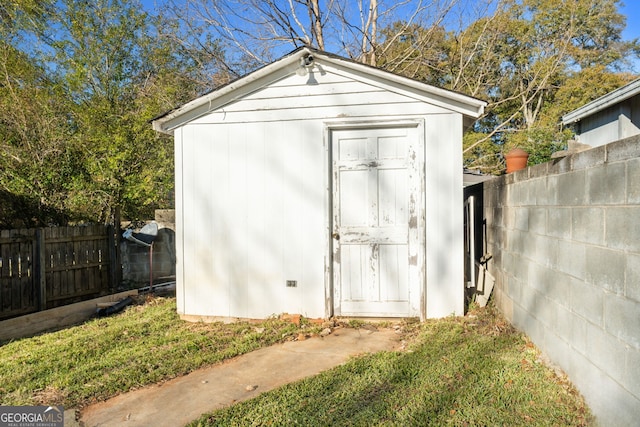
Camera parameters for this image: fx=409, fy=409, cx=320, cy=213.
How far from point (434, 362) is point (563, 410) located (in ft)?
3.55

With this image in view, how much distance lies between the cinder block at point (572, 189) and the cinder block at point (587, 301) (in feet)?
1.80

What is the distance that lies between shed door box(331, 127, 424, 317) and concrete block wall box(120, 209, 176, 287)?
5.53 meters

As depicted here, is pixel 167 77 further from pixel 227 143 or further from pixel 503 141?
pixel 503 141

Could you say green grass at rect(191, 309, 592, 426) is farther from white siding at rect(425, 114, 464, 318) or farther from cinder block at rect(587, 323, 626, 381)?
white siding at rect(425, 114, 464, 318)

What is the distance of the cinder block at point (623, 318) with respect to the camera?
209 centimetres

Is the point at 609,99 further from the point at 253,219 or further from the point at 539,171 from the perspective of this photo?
the point at 253,219

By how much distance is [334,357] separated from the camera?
388 centimetres

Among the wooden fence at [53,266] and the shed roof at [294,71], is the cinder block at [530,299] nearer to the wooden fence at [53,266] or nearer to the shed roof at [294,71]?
the shed roof at [294,71]

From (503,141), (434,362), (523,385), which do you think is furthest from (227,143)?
(503,141)

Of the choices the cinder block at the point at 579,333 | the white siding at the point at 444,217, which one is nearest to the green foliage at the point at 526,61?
the white siding at the point at 444,217

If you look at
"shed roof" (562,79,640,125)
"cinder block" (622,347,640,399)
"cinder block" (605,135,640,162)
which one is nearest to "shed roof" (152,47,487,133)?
"cinder block" (605,135,640,162)

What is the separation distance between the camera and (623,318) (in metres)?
2.21

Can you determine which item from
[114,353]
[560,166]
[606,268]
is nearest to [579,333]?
[606,268]
